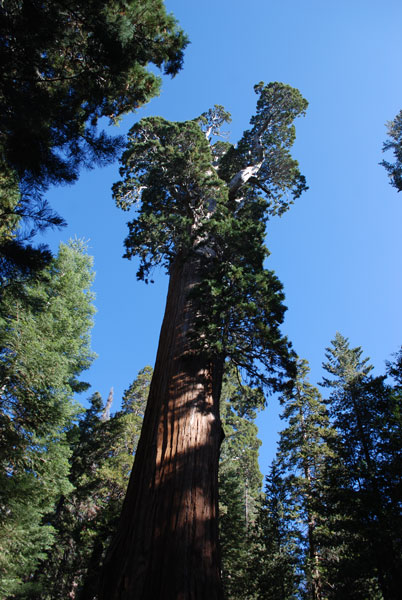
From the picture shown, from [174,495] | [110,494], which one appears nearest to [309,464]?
[110,494]

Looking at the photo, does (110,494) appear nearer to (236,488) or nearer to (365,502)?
(236,488)

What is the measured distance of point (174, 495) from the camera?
3064 mm

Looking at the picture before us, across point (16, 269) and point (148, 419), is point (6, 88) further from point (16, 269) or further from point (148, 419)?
point (148, 419)

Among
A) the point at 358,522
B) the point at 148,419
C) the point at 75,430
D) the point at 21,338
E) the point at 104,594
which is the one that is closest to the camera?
the point at 104,594

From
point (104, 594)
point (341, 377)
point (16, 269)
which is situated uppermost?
point (341, 377)

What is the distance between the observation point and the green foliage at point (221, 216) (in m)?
5.24

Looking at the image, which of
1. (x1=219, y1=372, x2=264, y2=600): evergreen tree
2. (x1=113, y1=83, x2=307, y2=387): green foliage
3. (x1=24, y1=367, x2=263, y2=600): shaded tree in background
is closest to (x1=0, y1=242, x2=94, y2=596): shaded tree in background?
(x1=24, y1=367, x2=263, y2=600): shaded tree in background

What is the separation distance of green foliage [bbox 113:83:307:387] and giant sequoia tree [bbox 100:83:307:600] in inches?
1.0

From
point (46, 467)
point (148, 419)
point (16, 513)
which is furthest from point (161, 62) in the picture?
point (16, 513)

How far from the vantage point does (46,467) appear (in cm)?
948

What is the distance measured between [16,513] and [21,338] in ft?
17.0

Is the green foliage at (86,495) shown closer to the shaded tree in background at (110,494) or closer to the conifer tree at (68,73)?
the shaded tree in background at (110,494)

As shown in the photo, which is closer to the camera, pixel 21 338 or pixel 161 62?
pixel 161 62

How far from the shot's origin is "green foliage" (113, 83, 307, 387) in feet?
17.2
